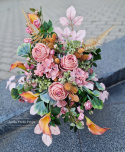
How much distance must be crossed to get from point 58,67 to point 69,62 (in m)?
0.13

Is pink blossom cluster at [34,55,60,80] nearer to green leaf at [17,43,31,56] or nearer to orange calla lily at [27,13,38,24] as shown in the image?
green leaf at [17,43,31,56]

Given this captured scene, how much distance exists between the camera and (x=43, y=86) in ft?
4.18

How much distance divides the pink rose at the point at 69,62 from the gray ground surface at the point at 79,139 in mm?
832

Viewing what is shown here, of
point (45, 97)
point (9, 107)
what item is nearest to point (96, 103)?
point (45, 97)

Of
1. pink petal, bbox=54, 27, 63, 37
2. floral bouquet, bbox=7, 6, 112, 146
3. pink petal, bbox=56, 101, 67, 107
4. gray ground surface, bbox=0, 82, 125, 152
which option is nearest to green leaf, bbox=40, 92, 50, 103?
floral bouquet, bbox=7, 6, 112, 146

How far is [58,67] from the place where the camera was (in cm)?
122

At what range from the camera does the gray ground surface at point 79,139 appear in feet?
4.96

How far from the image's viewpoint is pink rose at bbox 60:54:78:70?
3.68 ft

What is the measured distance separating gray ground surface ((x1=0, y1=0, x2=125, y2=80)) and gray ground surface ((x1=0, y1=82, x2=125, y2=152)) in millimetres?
594

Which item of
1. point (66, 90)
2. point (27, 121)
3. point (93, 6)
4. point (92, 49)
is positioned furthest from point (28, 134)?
point (93, 6)

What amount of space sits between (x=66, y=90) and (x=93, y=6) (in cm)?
610

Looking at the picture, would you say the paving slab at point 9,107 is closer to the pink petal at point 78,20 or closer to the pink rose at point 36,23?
the pink rose at point 36,23

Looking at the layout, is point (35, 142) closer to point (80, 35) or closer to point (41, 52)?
point (41, 52)

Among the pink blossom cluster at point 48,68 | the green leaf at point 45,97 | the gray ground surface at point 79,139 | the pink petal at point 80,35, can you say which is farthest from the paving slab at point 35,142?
the pink petal at point 80,35
